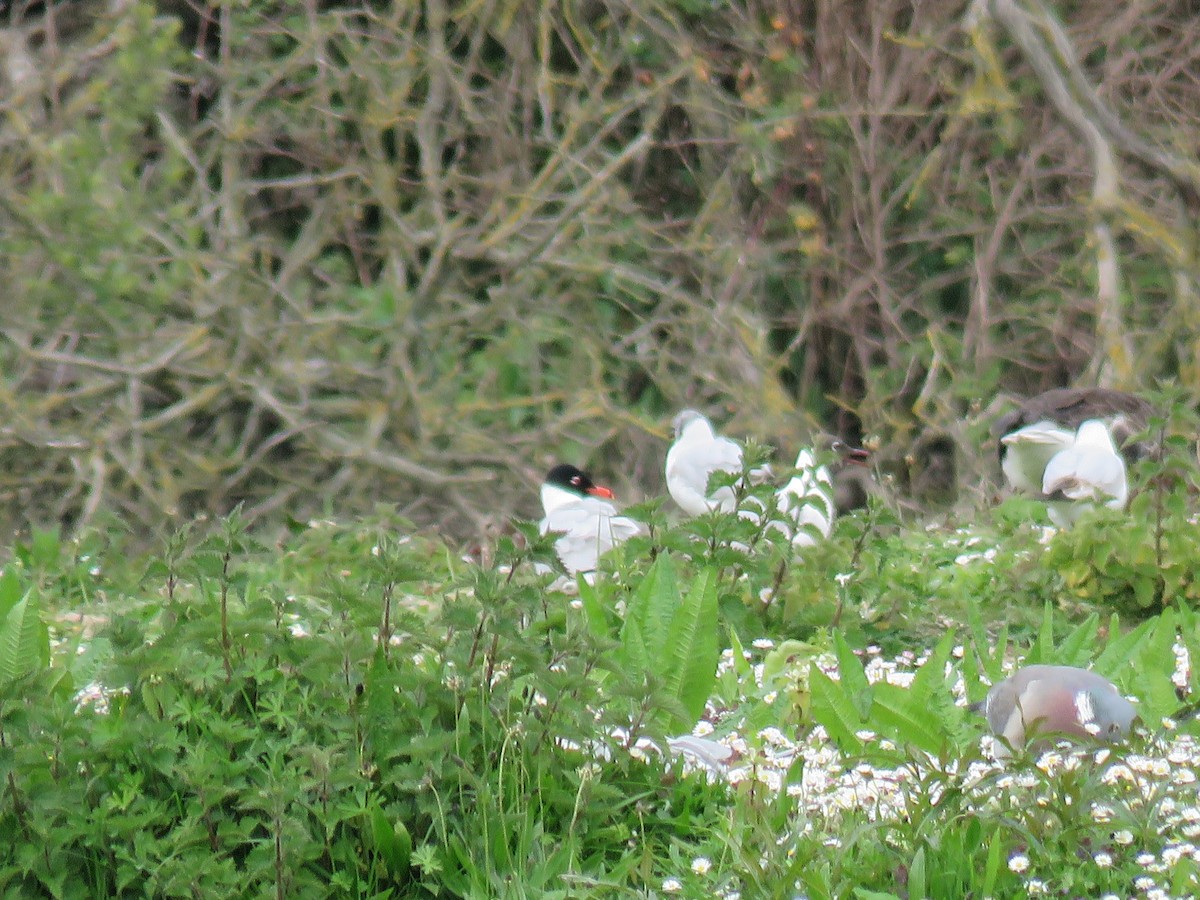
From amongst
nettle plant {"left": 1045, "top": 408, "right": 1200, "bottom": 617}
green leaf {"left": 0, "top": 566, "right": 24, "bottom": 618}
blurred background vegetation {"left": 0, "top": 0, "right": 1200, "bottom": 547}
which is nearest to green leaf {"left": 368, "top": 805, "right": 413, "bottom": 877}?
green leaf {"left": 0, "top": 566, "right": 24, "bottom": 618}

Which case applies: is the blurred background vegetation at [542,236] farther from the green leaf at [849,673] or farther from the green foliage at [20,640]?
the green foliage at [20,640]

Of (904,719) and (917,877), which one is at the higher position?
(917,877)

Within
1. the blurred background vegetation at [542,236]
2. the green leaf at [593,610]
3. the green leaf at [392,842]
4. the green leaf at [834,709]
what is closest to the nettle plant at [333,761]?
the green leaf at [392,842]

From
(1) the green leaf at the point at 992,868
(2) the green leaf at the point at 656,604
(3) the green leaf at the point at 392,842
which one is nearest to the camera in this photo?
(1) the green leaf at the point at 992,868

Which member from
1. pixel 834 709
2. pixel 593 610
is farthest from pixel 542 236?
pixel 834 709

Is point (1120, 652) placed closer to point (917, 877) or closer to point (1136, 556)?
point (1136, 556)

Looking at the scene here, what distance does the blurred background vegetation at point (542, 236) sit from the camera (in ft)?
23.9

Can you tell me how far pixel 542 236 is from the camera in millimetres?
7902

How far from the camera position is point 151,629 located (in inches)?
160

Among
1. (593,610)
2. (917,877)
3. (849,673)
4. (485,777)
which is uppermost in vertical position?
(917,877)

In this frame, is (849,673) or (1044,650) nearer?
(849,673)

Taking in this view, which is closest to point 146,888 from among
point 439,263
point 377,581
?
point 377,581

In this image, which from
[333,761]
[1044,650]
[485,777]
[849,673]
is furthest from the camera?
[1044,650]

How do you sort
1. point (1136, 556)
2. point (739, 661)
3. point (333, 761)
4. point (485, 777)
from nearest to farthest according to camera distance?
point (333, 761) < point (485, 777) < point (739, 661) < point (1136, 556)
